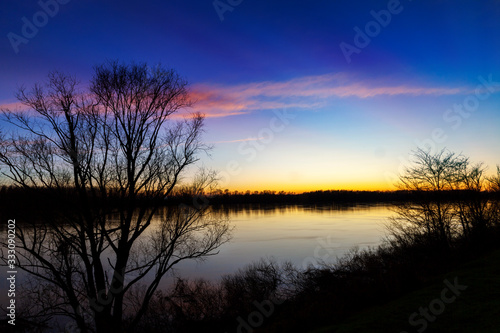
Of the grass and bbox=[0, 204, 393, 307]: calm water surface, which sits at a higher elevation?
the grass

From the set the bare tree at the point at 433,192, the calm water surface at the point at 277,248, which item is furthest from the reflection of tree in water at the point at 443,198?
the calm water surface at the point at 277,248

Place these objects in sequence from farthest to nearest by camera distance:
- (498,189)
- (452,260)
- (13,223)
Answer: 1. (498,189)
2. (452,260)
3. (13,223)

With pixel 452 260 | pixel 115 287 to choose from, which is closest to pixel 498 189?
pixel 452 260

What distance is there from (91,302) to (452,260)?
19860 millimetres

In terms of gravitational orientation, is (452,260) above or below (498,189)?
below

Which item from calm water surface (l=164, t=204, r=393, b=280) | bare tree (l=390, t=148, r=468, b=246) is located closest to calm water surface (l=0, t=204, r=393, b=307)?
calm water surface (l=164, t=204, r=393, b=280)

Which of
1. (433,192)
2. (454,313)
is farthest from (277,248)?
(454,313)

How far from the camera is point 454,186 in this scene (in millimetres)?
27188

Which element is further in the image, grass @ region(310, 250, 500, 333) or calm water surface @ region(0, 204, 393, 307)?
calm water surface @ region(0, 204, 393, 307)

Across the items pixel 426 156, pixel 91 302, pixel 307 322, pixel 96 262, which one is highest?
pixel 426 156

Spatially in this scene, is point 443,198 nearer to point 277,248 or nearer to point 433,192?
point 433,192

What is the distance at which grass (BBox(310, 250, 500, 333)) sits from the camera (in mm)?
7664

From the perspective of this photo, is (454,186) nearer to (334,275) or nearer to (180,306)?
(334,275)

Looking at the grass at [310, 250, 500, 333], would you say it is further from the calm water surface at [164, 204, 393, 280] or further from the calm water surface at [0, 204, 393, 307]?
the calm water surface at [164, 204, 393, 280]
